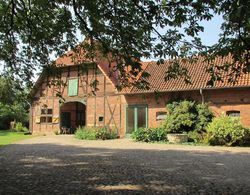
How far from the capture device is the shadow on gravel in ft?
28.8

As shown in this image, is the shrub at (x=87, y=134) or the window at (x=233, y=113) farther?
the shrub at (x=87, y=134)

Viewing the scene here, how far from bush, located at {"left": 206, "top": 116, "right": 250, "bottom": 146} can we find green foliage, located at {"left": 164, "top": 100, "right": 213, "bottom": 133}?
1.92 meters

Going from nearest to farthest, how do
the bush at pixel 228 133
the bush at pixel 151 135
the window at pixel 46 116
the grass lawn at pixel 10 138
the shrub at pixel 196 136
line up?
the bush at pixel 228 133 → the shrub at pixel 196 136 → the bush at pixel 151 135 → the grass lawn at pixel 10 138 → the window at pixel 46 116

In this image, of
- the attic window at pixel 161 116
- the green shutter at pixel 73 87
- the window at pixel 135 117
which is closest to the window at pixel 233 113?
the attic window at pixel 161 116

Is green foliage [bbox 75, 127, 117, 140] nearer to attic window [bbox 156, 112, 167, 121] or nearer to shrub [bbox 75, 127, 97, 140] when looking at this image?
shrub [bbox 75, 127, 97, 140]

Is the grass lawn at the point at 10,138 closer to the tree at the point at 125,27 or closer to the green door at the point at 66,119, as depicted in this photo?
the green door at the point at 66,119

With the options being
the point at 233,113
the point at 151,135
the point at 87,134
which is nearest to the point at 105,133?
the point at 87,134

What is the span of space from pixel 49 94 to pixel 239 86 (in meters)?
17.4

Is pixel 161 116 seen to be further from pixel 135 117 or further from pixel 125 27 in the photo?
pixel 125 27

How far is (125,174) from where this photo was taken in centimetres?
1071

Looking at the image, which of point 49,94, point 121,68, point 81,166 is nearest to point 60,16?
point 121,68

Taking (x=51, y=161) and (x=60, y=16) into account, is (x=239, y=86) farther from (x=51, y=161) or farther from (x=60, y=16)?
(x=60, y=16)

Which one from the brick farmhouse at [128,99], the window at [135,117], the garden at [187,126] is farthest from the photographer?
the window at [135,117]

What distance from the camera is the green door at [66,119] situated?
33.7 metres
